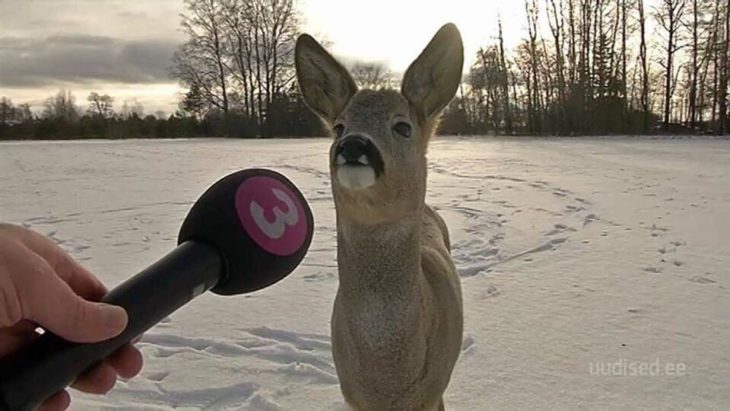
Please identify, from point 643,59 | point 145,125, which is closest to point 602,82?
point 643,59

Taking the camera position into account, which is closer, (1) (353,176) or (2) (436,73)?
(1) (353,176)

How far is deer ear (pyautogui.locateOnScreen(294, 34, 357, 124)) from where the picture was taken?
273 centimetres

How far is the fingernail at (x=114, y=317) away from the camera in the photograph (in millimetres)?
1150

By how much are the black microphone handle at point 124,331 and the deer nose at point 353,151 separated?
80cm

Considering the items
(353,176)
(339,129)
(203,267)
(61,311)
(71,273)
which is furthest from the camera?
(339,129)

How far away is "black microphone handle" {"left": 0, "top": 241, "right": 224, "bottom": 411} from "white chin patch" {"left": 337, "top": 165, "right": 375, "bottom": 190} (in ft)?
2.52

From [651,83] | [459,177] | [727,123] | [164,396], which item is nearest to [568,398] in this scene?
[164,396]

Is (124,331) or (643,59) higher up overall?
(643,59)

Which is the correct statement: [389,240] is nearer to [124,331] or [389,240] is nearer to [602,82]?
[124,331]

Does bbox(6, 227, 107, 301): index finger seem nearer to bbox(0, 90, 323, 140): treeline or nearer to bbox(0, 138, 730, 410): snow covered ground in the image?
bbox(0, 138, 730, 410): snow covered ground

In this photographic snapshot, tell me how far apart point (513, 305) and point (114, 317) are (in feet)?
14.4

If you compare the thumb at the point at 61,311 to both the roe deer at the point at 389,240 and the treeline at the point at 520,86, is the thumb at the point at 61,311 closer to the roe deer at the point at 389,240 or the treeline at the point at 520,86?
the roe deer at the point at 389,240

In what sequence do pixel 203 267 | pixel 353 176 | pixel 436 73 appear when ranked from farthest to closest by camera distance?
pixel 436 73 → pixel 353 176 → pixel 203 267

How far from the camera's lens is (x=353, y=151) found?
7.02 ft
